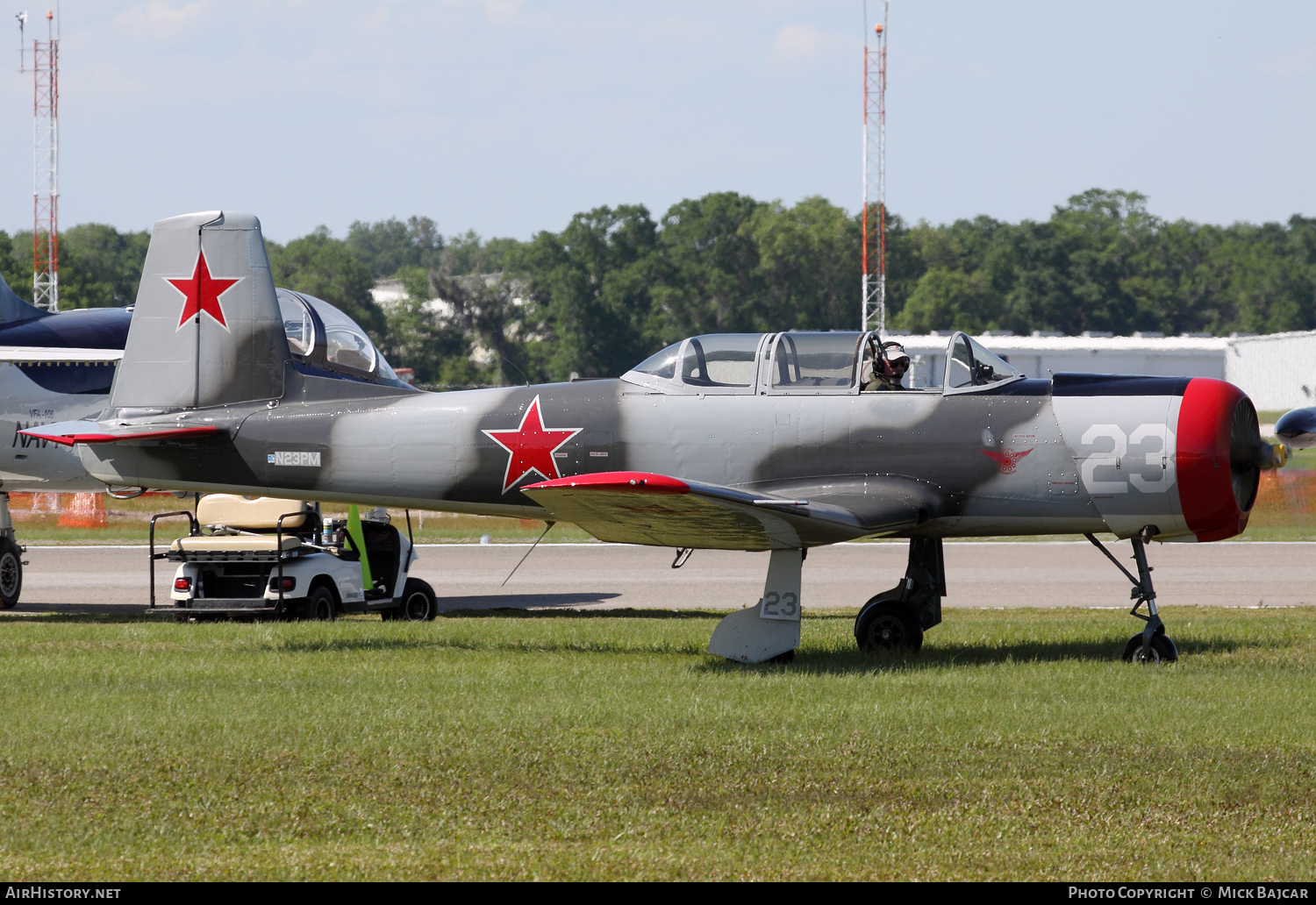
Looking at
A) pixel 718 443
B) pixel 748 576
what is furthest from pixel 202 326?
pixel 748 576

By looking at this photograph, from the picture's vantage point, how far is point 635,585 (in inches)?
716

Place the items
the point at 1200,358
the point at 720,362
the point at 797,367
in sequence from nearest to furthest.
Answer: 1. the point at 797,367
2. the point at 720,362
3. the point at 1200,358

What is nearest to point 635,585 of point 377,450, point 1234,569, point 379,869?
point 377,450

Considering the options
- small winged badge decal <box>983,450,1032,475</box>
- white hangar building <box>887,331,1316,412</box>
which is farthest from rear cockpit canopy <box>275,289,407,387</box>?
white hangar building <box>887,331,1316,412</box>

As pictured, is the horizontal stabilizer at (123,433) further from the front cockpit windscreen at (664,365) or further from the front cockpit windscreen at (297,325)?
the front cockpit windscreen at (664,365)

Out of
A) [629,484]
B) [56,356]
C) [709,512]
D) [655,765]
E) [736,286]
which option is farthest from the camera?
[736,286]

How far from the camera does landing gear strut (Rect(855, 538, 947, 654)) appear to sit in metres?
11.0

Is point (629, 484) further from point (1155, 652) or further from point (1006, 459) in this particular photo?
point (1155, 652)

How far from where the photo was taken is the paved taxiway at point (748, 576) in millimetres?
16562

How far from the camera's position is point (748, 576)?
62.7 feet

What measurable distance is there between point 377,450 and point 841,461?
152 inches

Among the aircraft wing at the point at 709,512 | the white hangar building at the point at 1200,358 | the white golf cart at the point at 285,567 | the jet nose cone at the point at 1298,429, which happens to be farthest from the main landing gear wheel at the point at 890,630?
the white hangar building at the point at 1200,358

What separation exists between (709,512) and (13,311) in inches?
485

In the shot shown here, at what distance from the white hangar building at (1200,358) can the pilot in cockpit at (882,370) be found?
63.5 m
